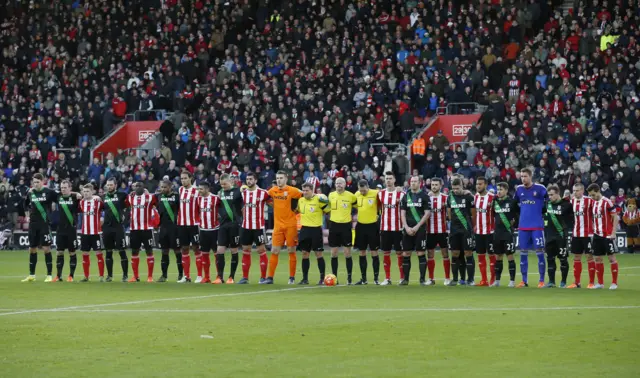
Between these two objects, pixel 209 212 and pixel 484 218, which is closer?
pixel 484 218

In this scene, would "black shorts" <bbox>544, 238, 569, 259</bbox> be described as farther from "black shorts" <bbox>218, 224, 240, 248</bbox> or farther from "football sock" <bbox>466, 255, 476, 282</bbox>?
"black shorts" <bbox>218, 224, 240, 248</bbox>

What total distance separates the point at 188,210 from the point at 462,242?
6.01m

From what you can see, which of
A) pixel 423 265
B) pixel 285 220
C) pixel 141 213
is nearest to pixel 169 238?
pixel 141 213

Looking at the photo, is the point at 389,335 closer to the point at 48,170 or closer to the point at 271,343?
the point at 271,343

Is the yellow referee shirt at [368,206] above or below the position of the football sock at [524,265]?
above

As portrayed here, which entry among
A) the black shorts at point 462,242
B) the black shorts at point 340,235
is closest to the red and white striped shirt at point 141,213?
the black shorts at point 340,235

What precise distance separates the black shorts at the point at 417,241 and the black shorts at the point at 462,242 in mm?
545

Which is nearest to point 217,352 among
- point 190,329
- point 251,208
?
point 190,329

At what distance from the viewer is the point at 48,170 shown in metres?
42.3

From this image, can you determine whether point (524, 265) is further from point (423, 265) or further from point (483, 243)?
A: point (423, 265)

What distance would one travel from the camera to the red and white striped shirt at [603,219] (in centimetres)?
2155

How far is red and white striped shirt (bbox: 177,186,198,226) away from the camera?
24.3 meters

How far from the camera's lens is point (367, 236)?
76.3 ft

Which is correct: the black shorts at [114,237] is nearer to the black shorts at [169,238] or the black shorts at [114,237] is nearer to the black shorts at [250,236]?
the black shorts at [169,238]
